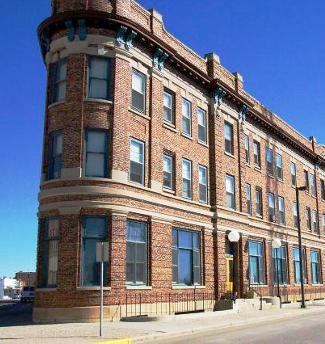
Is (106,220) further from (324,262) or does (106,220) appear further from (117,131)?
(324,262)

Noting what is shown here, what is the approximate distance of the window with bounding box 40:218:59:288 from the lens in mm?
21934

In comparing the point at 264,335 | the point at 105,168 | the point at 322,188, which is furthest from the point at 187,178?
the point at 322,188

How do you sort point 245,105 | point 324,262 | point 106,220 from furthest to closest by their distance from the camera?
point 324,262 → point 245,105 → point 106,220

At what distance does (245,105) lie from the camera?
3425 cm

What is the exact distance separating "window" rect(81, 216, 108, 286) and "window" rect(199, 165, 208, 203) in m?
8.65

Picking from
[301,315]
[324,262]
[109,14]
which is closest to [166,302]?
[301,315]

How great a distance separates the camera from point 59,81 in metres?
24.0

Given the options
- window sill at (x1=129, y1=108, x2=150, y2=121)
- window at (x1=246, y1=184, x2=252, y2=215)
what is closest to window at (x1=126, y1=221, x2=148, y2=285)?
window sill at (x1=129, y1=108, x2=150, y2=121)

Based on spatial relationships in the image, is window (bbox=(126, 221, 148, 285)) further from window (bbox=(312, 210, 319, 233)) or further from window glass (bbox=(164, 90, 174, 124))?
window (bbox=(312, 210, 319, 233))

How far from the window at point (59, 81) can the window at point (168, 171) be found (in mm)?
6218

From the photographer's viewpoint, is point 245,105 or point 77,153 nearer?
point 77,153

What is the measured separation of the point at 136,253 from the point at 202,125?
10.3 metres

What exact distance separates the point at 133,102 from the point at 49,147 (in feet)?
14.9

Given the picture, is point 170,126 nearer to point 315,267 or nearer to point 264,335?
point 264,335
